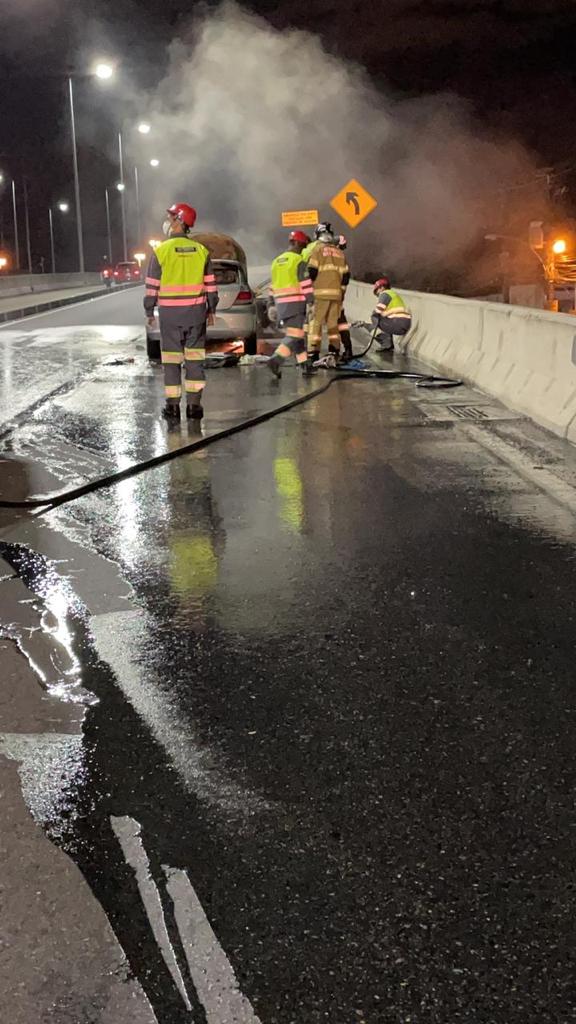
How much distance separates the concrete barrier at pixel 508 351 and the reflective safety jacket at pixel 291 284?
76.9 inches

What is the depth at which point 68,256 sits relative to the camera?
14625 cm

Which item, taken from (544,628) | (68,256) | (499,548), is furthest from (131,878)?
(68,256)

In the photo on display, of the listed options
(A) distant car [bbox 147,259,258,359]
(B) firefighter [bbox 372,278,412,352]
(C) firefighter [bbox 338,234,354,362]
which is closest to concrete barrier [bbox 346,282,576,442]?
Answer: (B) firefighter [bbox 372,278,412,352]

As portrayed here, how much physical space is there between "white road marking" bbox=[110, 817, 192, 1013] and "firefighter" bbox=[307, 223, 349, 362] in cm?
1188

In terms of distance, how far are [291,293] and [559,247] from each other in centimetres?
3225

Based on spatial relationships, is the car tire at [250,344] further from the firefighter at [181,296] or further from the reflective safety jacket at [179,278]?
the reflective safety jacket at [179,278]

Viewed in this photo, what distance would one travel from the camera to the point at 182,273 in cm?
977

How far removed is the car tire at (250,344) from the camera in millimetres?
16359

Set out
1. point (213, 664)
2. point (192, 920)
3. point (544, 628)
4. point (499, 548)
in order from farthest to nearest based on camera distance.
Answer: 1. point (499, 548)
2. point (544, 628)
3. point (213, 664)
4. point (192, 920)

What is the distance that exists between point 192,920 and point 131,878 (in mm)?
232

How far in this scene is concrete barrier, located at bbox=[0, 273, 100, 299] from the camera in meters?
43.3

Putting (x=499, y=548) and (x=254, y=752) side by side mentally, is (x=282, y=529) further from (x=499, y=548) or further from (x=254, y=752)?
(x=254, y=752)

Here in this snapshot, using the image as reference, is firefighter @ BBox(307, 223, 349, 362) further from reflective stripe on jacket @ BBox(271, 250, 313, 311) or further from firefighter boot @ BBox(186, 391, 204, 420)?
firefighter boot @ BBox(186, 391, 204, 420)

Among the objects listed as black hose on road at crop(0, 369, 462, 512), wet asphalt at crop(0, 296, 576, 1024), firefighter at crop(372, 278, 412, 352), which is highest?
firefighter at crop(372, 278, 412, 352)
